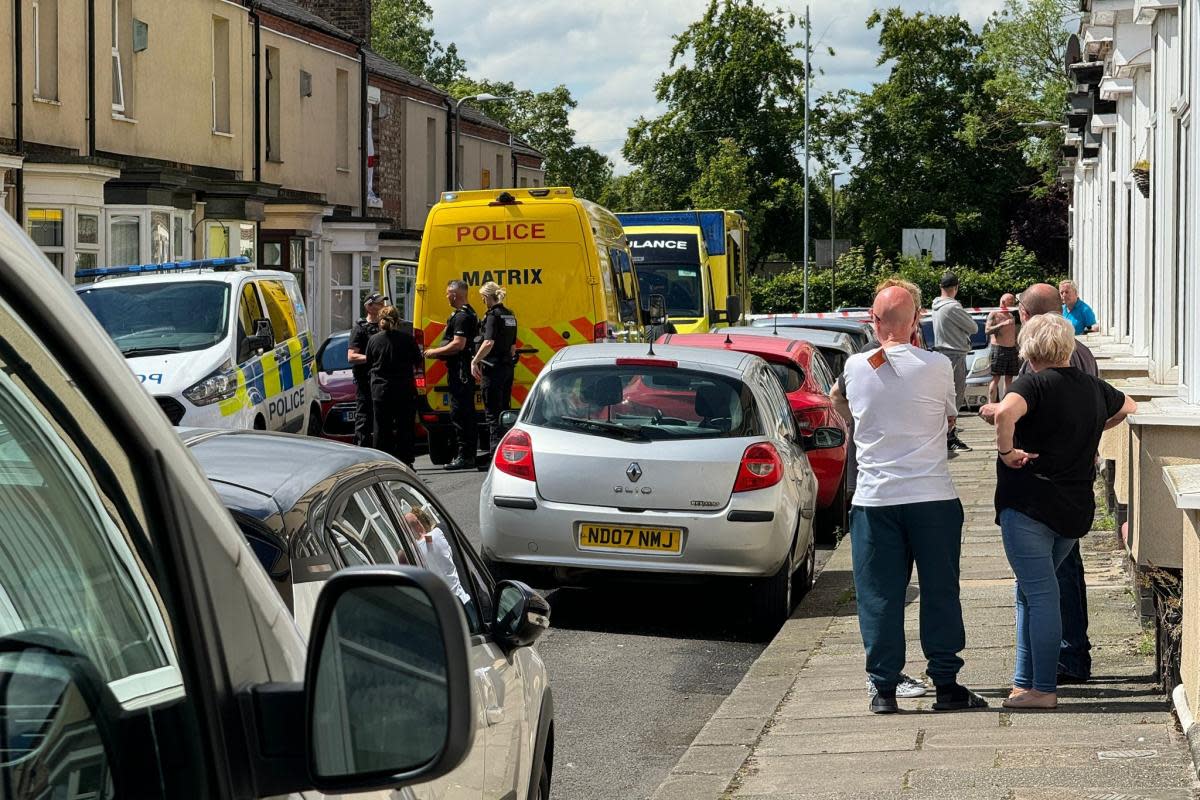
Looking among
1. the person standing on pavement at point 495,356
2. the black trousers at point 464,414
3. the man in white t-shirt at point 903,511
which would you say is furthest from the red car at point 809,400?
the man in white t-shirt at point 903,511

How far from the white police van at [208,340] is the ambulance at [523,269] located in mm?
1519

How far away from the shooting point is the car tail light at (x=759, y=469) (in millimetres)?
8844

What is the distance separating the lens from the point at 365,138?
4253 centimetres

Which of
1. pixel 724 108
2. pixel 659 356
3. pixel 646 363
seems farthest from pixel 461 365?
pixel 724 108

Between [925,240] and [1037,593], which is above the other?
[925,240]

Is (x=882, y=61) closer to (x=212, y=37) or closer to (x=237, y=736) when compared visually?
(x=212, y=37)

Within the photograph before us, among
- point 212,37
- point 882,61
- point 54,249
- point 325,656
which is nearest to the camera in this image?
point 325,656

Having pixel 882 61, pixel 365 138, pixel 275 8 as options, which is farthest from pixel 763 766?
pixel 882 61

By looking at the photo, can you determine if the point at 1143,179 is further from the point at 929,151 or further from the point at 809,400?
the point at 929,151

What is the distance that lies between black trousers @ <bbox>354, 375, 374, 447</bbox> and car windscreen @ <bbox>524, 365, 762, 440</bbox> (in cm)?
774

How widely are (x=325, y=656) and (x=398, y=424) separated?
571 inches

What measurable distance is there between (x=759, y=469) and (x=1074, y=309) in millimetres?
8272

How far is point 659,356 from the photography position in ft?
31.0

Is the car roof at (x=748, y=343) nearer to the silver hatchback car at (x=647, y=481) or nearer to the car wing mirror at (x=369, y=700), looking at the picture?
the silver hatchback car at (x=647, y=481)
